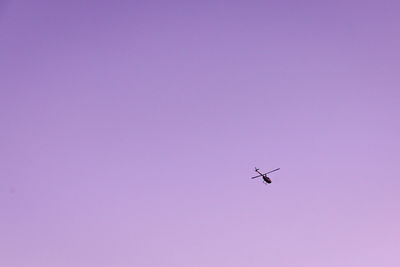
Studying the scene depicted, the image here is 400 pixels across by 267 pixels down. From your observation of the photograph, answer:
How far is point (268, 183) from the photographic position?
7769cm
